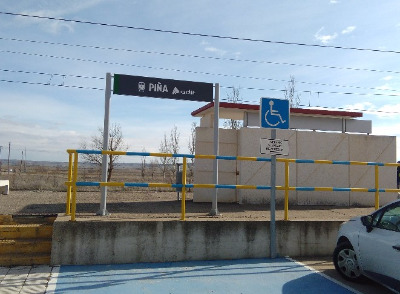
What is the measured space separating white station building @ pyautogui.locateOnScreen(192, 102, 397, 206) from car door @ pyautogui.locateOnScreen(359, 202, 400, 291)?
5.80 metres

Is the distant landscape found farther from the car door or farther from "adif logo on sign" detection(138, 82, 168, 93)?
the car door

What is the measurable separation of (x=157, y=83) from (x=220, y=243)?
12.7 ft

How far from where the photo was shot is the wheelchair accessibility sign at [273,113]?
7262 mm

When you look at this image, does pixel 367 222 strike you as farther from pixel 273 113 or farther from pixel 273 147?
pixel 273 113

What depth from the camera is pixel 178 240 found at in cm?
691

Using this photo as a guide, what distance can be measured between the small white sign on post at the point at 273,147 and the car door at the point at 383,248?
7.33 feet

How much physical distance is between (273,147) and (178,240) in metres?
2.62

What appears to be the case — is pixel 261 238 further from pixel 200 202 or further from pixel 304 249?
pixel 200 202

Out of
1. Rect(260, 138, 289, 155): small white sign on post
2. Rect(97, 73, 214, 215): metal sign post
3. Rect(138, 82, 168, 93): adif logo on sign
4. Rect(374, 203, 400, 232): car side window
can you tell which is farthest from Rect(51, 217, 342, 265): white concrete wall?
Rect(138, 82, 168, 93): adif logo on sign

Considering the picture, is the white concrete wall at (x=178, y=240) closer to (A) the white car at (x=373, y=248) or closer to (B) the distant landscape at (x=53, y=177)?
(A) the white car at (x=373, y=248)

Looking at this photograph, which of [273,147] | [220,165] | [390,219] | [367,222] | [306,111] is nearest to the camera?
[390,219]

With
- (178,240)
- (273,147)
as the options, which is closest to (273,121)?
(273,147)

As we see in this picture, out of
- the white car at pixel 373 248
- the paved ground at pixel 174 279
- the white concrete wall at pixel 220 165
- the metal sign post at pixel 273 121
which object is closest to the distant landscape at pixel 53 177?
the white concrete wall at pixel 220 165

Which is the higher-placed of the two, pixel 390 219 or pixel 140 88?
pixel 140 88
